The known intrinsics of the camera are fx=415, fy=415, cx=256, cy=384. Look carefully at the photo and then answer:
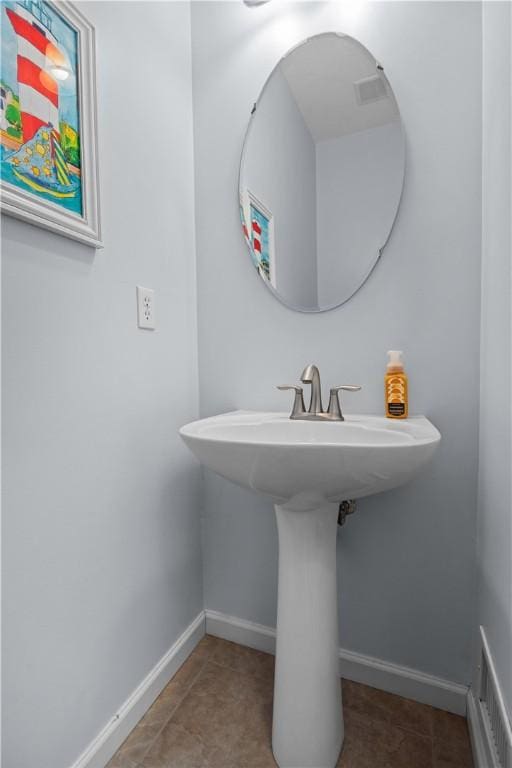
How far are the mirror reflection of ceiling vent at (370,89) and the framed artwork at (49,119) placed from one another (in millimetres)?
671

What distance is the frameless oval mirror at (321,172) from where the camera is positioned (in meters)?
1.10

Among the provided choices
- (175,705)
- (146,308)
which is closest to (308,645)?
(175,705)

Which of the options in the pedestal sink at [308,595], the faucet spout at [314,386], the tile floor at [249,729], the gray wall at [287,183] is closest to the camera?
the pedestal sink at [308,595]

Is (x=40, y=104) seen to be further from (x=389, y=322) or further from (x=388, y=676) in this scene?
(x=388, y=676)

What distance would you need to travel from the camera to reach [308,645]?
0.93m

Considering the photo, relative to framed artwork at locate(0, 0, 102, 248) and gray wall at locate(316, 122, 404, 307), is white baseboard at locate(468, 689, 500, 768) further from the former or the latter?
framed artwork at locate(0, 0, 102, 248)

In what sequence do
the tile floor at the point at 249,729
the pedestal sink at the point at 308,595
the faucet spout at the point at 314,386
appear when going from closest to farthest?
the pedestal sink at the point at 308,595
the tile floor at the point at 249,729
the faucet spout at the point at 314,386

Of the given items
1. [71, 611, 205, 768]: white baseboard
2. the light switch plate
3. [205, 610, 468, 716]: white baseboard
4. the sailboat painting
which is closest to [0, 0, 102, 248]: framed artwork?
the sailboat painting

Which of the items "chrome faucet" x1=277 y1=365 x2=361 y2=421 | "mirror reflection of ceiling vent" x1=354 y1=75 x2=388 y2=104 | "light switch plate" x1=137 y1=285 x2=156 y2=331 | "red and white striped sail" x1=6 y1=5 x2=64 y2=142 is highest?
"mirror reflection of ceiling vent" x1=354 y1=75 x2=388 y2=104

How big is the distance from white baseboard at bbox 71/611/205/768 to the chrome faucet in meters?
0.80

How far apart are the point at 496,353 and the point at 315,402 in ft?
1.42

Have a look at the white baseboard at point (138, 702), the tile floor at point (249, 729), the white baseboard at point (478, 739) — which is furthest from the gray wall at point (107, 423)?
the white baseboard at point (478, 739)

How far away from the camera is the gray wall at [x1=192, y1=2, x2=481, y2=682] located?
104cm

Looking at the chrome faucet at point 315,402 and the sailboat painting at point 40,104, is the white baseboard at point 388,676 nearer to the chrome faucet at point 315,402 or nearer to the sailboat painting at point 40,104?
the chrome faucet at point 315,402
